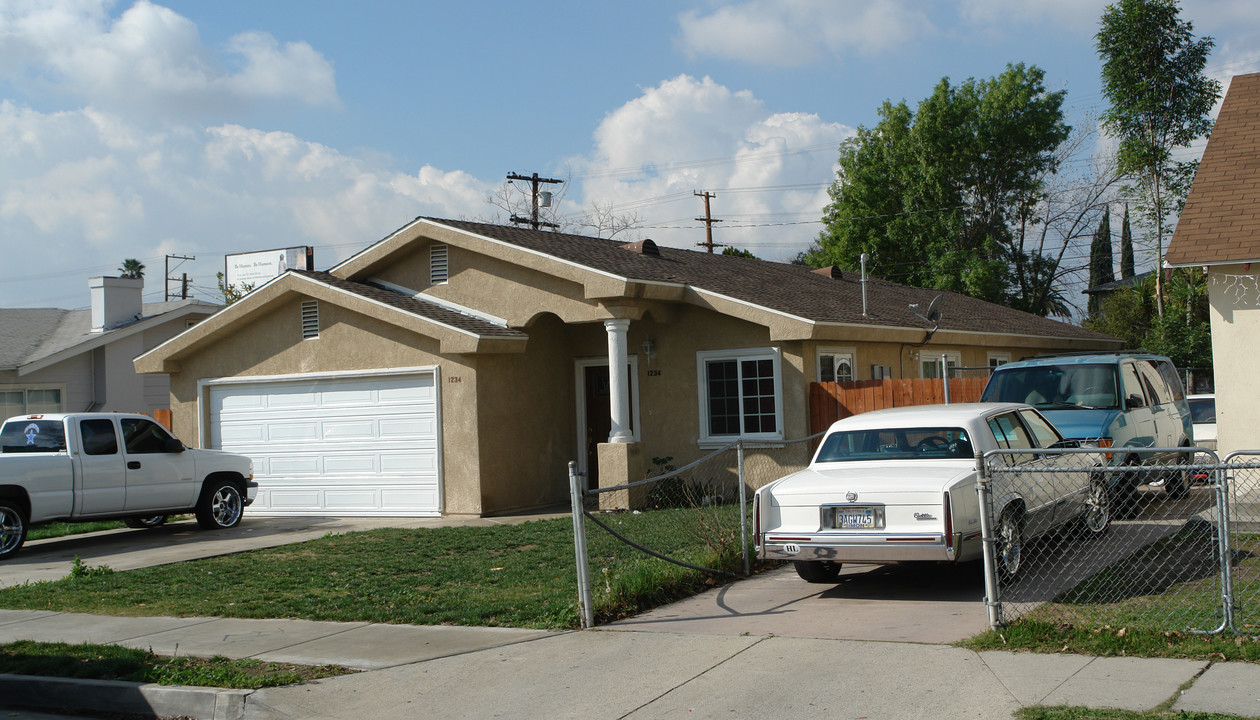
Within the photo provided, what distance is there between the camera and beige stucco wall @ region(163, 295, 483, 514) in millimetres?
16188

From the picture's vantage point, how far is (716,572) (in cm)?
960

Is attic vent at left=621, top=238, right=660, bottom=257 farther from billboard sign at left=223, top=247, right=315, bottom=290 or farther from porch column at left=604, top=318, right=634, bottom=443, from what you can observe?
billboard sign at left=223, top=247, right=315, bottom=290

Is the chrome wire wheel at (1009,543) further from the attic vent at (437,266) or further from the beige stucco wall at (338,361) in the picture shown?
the attic vent at (437,266)

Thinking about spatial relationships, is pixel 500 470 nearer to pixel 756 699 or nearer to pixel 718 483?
pixel 718 483

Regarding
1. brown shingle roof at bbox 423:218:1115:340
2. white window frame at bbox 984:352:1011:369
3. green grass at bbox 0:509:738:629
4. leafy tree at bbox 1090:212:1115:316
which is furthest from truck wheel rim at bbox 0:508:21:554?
leafy tree at bbox 1090:212:1115:316

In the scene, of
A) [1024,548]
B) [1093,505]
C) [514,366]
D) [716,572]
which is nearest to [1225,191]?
[1093,505]

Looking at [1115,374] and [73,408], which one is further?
[73,408]

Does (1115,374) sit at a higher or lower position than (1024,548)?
higher

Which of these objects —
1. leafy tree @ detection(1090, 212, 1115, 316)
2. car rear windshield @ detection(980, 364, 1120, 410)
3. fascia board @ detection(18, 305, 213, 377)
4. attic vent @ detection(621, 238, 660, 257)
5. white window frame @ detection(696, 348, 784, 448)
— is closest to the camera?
car rear windshield @ detection(980, 364, 1120, 410)

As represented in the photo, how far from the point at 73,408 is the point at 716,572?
2360 centimetres

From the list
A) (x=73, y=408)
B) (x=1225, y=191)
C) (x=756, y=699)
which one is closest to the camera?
(x=756, y=699)

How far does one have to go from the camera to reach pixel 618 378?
52.3 ft

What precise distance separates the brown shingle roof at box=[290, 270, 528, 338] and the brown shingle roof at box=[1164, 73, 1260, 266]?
31.2 feet

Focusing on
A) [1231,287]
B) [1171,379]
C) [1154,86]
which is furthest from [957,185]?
[1231,287]
